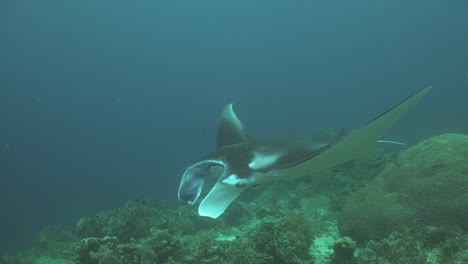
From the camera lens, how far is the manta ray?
4.27 meters

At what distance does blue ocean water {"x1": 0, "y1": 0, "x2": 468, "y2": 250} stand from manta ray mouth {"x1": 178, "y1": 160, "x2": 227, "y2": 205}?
72.6 m

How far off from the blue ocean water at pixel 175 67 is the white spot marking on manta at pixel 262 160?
72712 millimetres

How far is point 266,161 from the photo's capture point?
4.80 metres

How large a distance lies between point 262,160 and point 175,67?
14128 centimetres

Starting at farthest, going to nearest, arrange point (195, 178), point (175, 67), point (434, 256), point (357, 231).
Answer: point (175, 67) → point (357, 231) → point (434, 256) → point (195, 178)

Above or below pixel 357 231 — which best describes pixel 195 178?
above

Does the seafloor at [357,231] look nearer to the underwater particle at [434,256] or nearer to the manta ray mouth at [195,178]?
the underwater particle at [434,256]

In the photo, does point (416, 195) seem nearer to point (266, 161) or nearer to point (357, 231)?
point (357, 231)

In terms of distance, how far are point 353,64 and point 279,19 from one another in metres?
40.6

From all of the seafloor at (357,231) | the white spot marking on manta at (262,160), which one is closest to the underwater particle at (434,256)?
the seafloor at (357,231)

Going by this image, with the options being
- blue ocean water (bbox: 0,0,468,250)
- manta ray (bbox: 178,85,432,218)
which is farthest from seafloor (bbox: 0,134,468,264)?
blue ocean water (bbox: 0,0,468,250)

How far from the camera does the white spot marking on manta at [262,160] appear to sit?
470 centimetres

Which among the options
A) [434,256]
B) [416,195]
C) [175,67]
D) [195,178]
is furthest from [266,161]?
[175,67]

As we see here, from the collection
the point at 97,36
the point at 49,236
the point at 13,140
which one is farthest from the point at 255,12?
the point at 49,236
